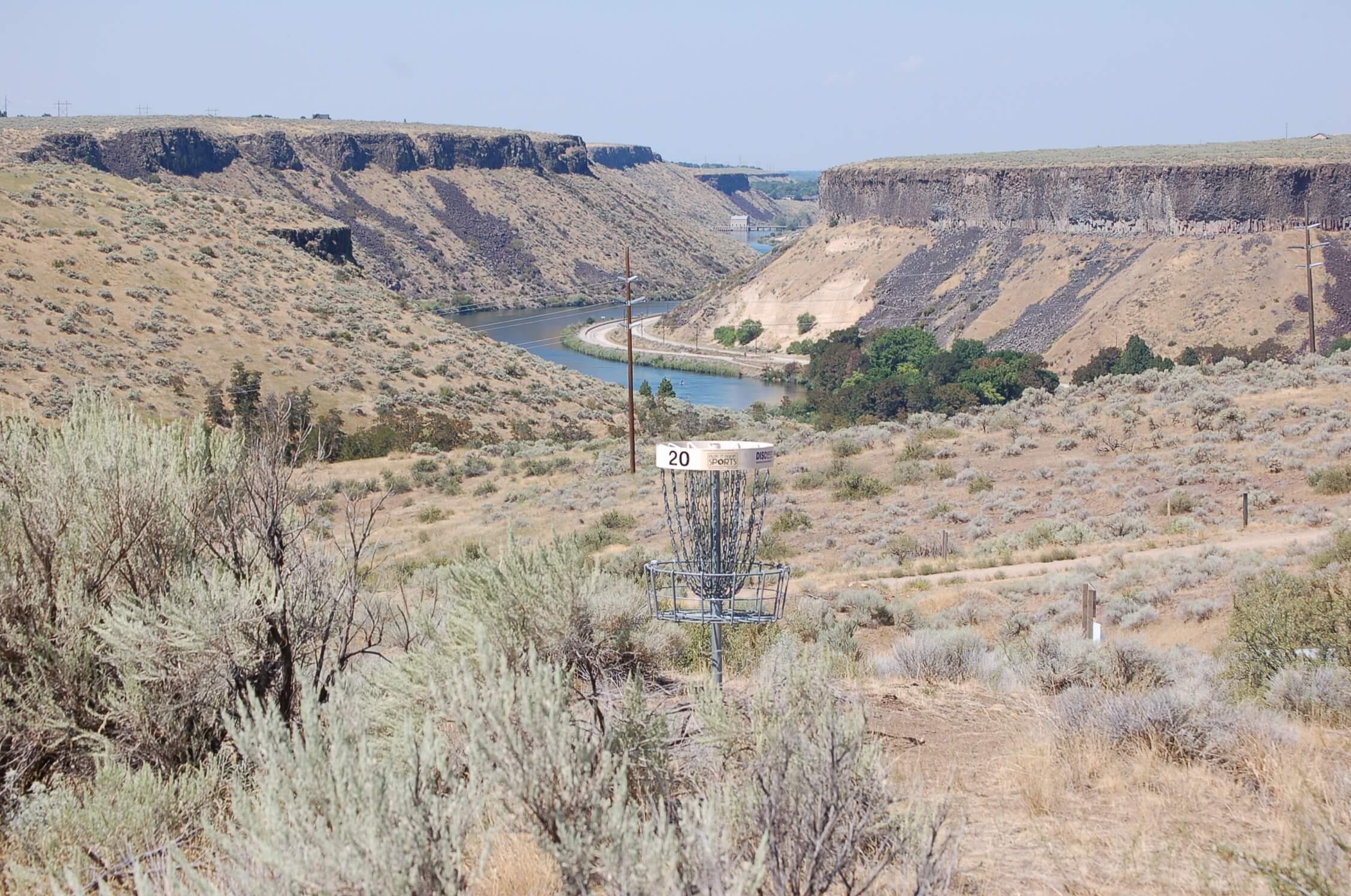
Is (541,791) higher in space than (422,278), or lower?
lower

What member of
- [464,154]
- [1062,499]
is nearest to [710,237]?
[464,154]

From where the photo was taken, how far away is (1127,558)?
17.3 meters

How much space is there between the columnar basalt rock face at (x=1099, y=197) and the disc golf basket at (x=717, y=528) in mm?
73689

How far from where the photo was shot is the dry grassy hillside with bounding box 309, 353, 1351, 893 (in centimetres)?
600

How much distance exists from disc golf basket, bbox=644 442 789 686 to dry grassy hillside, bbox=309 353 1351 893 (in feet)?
2.57

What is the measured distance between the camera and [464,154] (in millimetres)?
143375

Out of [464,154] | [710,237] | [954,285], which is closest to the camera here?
[954,285]

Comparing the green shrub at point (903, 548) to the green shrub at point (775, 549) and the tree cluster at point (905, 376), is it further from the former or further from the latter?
the tree cluster at point (905, 376)

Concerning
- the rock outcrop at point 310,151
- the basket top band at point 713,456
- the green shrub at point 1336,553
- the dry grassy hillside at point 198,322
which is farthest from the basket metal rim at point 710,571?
the rock outcrop at point 310,151

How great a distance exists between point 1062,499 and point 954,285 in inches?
2770

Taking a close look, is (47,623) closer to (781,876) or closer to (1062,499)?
(781,876)

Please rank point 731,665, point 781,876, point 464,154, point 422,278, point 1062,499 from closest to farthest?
point 781,876
point 731,665
point 1062,499
point 422,278
point 464,154

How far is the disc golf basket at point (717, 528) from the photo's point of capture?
24.1 feet

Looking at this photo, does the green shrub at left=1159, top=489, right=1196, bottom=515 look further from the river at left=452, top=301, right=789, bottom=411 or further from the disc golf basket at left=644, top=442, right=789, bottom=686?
the river at left=452, top=301, right=789, bottom=411
